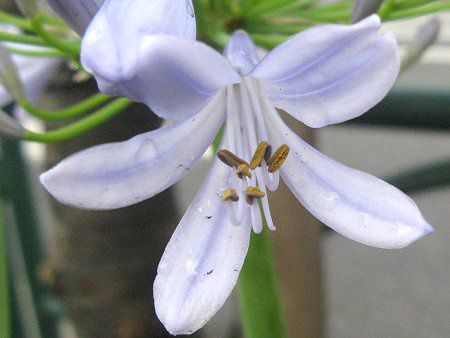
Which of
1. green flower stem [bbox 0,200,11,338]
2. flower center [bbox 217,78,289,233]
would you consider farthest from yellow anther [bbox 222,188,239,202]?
green flower stem [bbox 0,200,11,338]

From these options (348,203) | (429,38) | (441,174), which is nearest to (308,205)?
(348,203)

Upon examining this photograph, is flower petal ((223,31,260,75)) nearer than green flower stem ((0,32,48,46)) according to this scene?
Yes

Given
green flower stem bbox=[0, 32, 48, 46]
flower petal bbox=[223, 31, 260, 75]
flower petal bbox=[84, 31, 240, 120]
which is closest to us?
flower petal bbox=[84, 31, 240, 120]

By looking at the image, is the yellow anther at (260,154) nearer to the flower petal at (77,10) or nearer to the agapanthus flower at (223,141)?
the agapanthus flower at (223,141)

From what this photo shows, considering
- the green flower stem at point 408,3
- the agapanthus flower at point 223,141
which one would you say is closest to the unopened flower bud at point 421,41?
the green flower stem at point 408,3

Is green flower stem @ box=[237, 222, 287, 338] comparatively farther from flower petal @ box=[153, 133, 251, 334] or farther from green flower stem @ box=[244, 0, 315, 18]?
green flower stem @ box=[244, 0, 315, 18]

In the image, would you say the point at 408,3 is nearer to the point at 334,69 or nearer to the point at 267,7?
the point at 267,7

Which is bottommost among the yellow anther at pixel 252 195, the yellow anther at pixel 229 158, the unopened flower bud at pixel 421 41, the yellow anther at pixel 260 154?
the unopened flower bud at pixel 421 41
